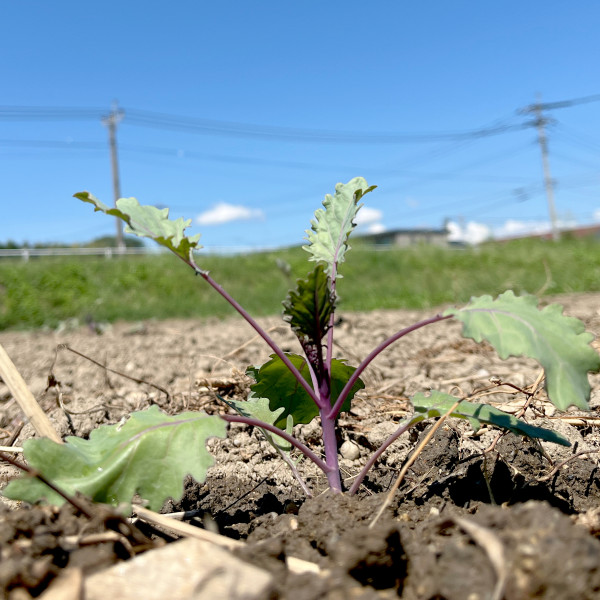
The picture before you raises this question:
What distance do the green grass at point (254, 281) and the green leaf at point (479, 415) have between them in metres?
6.67

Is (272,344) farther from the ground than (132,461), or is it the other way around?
(272,344)

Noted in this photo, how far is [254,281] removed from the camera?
13500 millimetres

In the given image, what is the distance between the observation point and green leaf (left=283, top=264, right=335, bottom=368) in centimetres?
131

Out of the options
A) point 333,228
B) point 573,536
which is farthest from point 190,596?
point 333,228

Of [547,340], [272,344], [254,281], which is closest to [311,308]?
[272,344]

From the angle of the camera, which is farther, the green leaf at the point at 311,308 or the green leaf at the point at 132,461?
the green leaf at the point at 311,308

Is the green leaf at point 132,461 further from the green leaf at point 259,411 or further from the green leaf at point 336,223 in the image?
the green leaf at point 336,223

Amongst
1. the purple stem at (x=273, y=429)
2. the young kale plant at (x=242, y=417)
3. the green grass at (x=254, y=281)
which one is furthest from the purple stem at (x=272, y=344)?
the green grass at (x=254, y=281)

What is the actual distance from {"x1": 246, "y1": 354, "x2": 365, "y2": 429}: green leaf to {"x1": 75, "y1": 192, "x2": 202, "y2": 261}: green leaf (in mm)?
423

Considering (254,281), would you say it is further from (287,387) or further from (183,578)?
(183,578)

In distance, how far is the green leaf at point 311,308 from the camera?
4.29 ft

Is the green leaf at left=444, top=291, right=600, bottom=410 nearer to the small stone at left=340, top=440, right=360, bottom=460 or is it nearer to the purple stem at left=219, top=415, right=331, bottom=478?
the purple stem at left=219, top=415, right=331, bottom=478

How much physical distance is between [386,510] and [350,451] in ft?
2.32

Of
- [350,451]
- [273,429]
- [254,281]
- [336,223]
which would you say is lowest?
[350,451]
